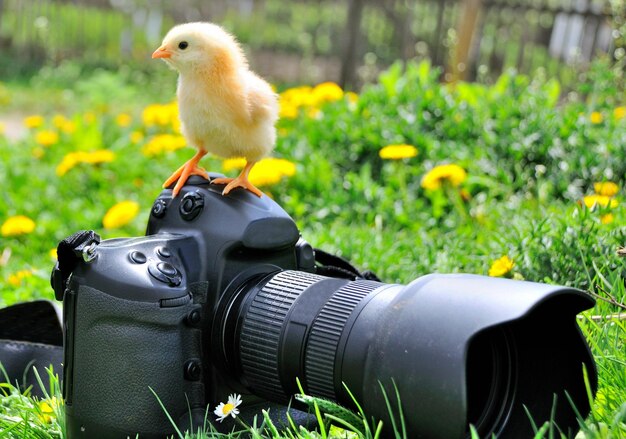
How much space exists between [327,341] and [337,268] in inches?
19.7

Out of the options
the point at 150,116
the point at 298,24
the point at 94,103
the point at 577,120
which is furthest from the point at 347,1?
the point at 577,120

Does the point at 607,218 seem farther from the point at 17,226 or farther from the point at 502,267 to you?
the point at 17,226

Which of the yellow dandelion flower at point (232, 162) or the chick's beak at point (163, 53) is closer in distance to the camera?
the chick's beak at point (163, 53)

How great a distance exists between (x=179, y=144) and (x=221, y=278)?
2058 millimetres

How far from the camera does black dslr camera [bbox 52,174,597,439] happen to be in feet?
4.18

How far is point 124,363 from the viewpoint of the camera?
1.55 m

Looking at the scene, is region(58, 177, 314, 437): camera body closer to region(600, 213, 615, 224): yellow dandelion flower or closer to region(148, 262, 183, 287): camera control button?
region(148, 262, 183, 287): camera control button

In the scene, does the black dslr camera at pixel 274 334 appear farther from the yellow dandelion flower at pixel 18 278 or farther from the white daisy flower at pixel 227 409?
the yellow dandelion flower at pixel 18 278

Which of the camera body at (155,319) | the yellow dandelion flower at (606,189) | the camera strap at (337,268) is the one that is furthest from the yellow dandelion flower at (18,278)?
the yellow dandelion flower at (606,189)

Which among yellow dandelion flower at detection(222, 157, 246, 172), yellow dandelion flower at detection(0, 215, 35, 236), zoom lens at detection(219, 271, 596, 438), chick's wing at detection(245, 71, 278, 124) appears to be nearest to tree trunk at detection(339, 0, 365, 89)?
yellow dandelion flower at detection(222, 157, 246, 172)

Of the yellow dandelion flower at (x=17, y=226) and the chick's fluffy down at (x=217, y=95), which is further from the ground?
the chick's fluffy down at (x=217, y=95)

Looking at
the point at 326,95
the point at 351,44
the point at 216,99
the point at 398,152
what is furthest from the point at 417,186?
the point at 351,44

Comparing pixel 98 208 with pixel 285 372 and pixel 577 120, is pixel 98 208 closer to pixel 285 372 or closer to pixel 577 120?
pixel 577 120

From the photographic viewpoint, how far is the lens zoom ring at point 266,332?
1548 mm
